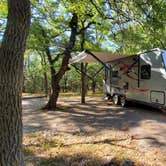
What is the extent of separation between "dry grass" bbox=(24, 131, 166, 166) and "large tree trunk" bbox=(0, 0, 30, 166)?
1564 mm

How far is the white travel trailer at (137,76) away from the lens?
962cm

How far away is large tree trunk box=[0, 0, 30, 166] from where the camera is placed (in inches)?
133

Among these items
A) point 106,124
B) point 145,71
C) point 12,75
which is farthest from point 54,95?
point 12,75

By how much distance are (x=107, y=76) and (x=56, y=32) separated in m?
3.92

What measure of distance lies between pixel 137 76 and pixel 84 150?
6367mm

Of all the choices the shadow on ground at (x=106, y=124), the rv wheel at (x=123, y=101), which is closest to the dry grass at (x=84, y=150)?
the shadow on ground at (x=106, y=124)

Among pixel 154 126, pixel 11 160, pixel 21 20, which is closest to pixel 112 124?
pixel 154 126

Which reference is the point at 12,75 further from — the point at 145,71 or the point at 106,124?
the point at 145,71

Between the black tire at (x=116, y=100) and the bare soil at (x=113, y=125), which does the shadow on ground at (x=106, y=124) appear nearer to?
the bare soil at (x=113, y=125)

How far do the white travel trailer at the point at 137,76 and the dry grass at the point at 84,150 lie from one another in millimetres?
3560

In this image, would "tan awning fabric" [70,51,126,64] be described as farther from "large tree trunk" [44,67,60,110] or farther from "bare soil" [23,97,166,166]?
"bare soil" [23,97,166,166]

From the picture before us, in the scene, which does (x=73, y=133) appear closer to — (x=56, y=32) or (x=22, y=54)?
(x=22, y=54)

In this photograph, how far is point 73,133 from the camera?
282 inches

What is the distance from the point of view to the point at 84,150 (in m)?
5.57
